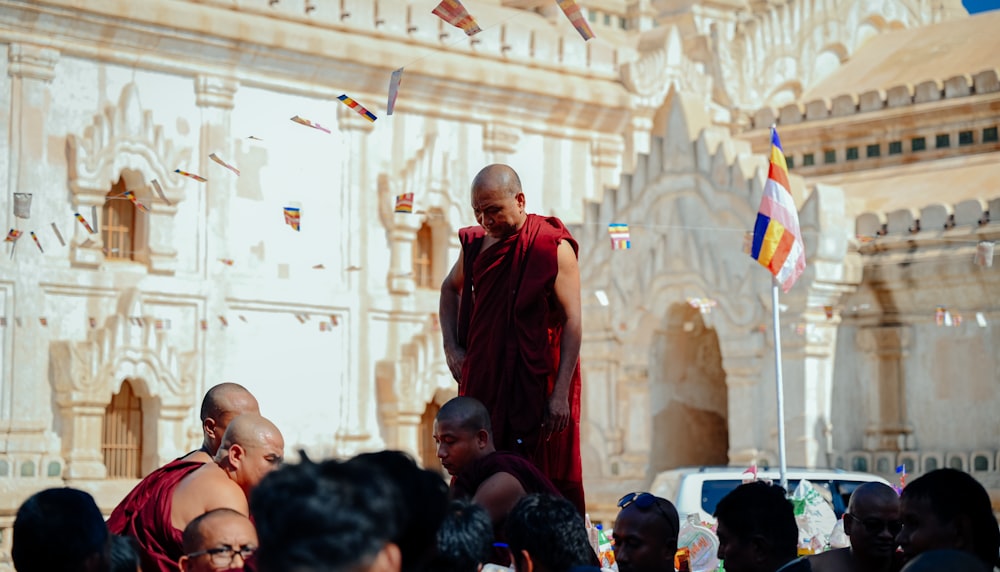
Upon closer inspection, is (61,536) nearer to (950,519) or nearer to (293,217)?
(950,519)

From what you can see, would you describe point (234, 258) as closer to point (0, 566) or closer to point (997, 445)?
point (0, 566)

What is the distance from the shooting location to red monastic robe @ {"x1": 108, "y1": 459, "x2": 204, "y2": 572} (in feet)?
22.9

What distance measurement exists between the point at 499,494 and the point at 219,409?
1630 mm

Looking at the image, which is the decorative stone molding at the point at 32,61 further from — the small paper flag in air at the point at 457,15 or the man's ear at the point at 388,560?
the man's ear at the point at 388,560

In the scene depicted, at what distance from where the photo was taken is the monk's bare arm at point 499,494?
22.5 ft

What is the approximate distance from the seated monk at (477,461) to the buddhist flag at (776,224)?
994 cm

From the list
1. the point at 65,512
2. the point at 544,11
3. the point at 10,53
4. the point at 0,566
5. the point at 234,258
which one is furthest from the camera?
the point at 544,11

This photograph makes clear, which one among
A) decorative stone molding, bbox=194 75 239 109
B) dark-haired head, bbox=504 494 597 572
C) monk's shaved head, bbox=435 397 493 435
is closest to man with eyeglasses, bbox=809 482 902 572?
monk's shaved head, bbox=435 397 493 435

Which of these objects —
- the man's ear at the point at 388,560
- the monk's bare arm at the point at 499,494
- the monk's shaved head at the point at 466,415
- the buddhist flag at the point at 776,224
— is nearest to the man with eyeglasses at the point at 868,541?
the monk's bare arm at the point at 499,494

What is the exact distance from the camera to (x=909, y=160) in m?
24.0

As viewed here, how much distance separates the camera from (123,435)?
21922 mm

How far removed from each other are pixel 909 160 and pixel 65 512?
2041 centimetres

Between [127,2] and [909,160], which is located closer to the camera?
[127,2]

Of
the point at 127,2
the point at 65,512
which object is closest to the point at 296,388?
the point at 127,2
